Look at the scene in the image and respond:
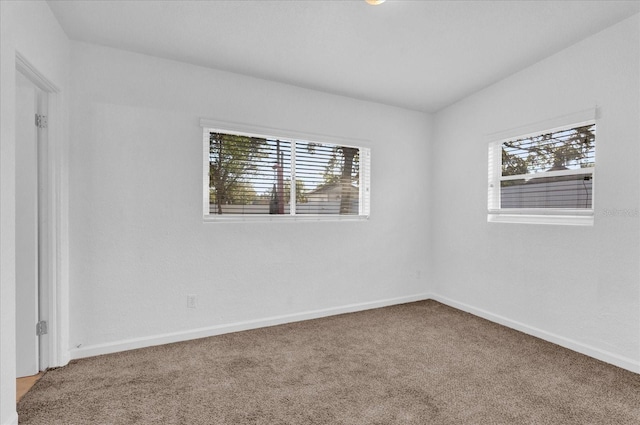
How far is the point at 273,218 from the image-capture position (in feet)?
11.2

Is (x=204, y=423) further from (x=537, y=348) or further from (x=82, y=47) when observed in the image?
(x=82, y=47)

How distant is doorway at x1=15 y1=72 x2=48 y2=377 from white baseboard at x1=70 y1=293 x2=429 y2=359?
0.33 metres

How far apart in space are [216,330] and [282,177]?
1696 mm

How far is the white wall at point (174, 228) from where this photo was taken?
8.75ft

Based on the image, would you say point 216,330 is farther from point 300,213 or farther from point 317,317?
point 300,213

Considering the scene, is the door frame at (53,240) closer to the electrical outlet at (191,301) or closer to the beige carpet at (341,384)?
the beige carpet at (341,384)

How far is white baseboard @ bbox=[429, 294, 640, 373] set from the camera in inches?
97.1

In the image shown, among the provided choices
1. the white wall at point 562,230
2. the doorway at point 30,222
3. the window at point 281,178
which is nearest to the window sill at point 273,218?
the window at point 281,178

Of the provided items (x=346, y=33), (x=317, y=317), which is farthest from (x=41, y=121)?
(x=317, y=317)

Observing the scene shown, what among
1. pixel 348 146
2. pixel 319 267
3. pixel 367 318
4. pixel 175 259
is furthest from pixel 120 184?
pixel 367 318

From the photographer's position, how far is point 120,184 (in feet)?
9.03

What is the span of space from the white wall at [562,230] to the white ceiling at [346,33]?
0.27 meters

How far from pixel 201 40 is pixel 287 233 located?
1956 mm

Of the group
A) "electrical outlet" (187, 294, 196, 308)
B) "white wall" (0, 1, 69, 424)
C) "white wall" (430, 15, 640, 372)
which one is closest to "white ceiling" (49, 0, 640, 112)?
"white wall" (430, 15, 640, 372)
